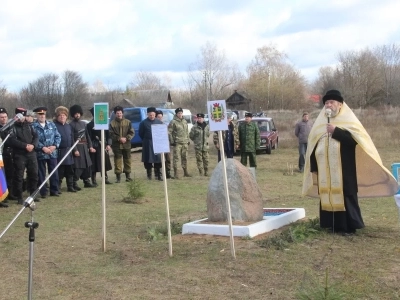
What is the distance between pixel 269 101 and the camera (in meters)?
61.2

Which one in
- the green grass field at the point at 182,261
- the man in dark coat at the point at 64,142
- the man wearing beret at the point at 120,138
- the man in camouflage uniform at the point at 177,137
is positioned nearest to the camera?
the green grass field at the point at 182,261

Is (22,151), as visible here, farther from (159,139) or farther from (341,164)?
(341,164)

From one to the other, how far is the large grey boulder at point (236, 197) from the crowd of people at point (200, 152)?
84 centimetres

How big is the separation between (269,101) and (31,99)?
25.7 m

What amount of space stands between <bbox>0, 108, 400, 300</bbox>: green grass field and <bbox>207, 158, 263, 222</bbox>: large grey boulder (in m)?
0.54

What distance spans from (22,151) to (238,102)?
1975 inches

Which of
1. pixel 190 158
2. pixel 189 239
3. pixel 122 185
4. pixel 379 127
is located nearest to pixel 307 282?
pixel 189 239

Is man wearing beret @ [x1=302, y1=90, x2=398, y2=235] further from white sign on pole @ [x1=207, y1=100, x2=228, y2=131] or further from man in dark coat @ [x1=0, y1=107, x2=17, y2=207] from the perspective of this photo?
man in dark coat @ [x1=0, y1=107, x2=17, y2=207]

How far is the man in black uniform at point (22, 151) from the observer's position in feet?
36.2

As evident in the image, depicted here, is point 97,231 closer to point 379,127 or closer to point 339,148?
point 339,148

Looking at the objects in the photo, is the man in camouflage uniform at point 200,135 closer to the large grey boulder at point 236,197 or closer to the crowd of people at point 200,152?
the crowd of people at point 200,152

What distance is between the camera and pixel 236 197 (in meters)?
8.52

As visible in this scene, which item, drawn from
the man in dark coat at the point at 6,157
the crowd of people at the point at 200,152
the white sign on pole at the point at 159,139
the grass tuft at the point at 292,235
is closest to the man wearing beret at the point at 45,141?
the crowd of people at the point at 200,152

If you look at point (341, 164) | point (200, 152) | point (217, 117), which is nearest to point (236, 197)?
point (341, 164)
